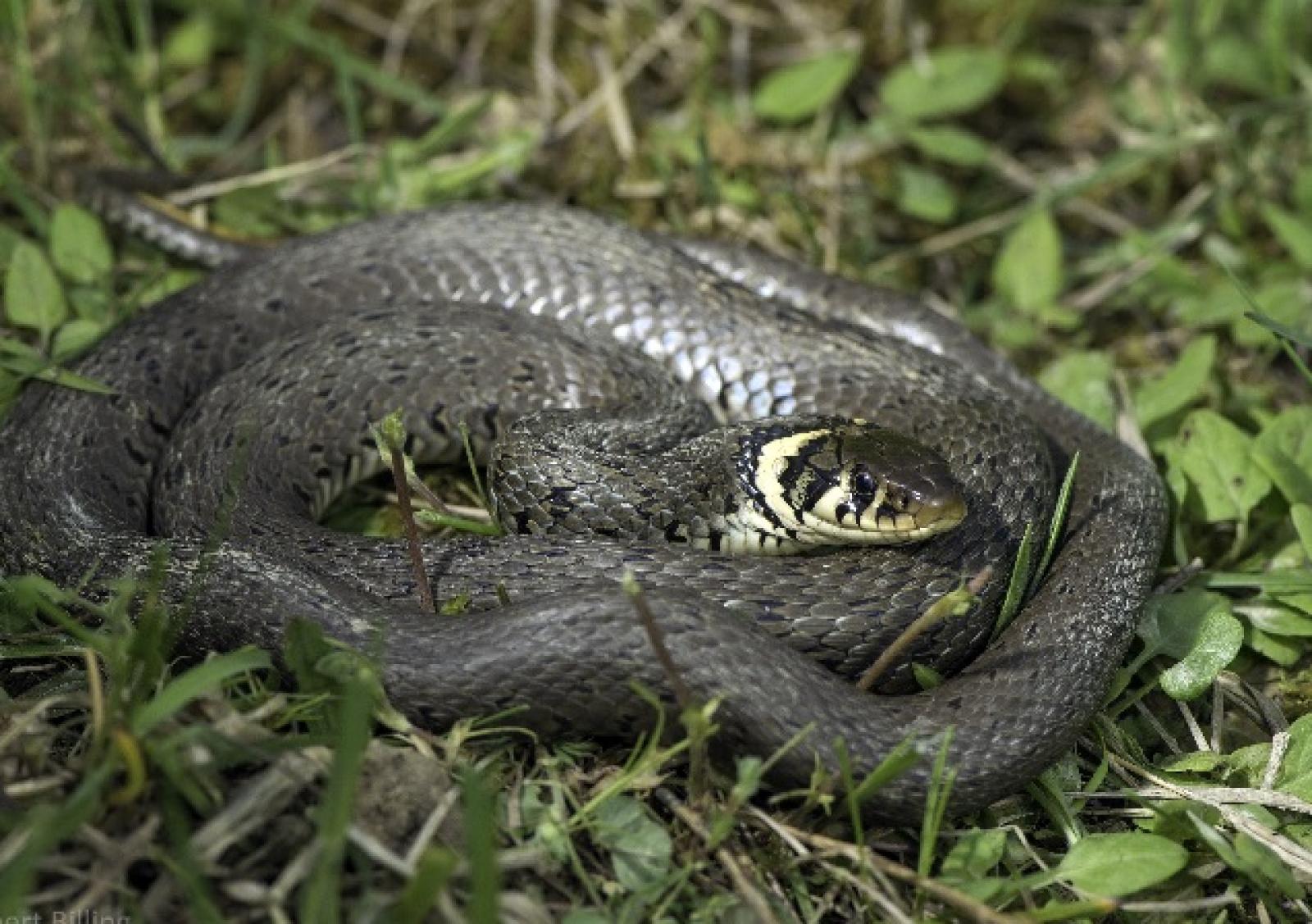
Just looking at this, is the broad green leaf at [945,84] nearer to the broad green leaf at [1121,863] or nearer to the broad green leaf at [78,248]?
the broad green leaf at [78,248]

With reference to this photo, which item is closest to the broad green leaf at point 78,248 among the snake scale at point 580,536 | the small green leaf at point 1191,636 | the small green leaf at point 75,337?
the small green leaf at point 75,337

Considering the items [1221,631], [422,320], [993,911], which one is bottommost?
[993,911]

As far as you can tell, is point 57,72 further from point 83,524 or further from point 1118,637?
point 1118,637

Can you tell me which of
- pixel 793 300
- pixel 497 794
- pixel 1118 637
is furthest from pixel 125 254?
pixel 1118 637

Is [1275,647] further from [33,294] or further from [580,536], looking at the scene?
[33,294]

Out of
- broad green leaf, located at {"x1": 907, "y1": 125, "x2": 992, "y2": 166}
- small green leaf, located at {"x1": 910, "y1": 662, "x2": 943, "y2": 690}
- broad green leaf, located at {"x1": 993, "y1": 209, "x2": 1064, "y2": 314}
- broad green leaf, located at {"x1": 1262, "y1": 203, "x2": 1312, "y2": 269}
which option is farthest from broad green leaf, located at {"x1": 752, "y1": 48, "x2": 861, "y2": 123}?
small green leaf, located at {"x1": 910, "y1": 662, "x2": 943, "y2": 690}

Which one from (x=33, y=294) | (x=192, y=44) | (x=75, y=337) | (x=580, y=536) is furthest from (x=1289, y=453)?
(x=192, y=44)
